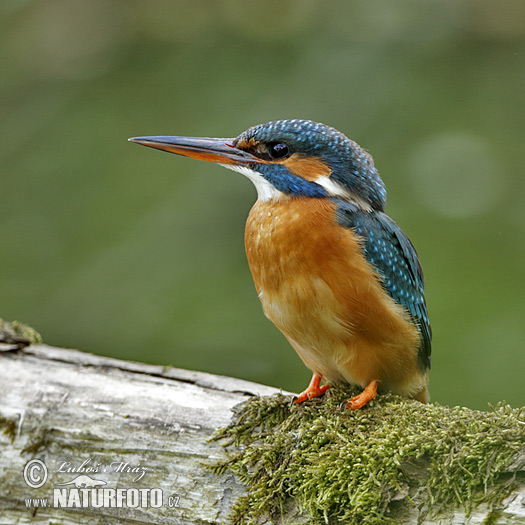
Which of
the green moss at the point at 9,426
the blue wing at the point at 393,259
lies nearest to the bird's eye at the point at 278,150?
the blue wing at the point at 393,259

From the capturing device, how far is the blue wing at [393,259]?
2.78m

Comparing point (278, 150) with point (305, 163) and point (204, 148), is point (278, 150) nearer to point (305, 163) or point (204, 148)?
point (305, 163)

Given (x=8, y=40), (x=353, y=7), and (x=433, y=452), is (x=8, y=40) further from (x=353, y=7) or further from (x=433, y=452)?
(x=433, y=452)

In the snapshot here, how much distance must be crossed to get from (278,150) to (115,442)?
4.61 ft

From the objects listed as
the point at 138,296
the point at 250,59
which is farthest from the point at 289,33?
the point at 138,296

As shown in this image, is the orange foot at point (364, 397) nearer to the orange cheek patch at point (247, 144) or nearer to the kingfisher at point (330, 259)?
the kingfisher at point (330, 259)

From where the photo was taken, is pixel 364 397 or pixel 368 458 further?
pixel 364 397

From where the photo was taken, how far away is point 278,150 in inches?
115

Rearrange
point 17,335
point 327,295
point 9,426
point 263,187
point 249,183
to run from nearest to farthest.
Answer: point 327,295 < point 9,426 < point 263,187 < point 17,335 < point 249,183

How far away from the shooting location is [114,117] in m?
5.26

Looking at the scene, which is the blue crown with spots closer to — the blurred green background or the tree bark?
the tree bark

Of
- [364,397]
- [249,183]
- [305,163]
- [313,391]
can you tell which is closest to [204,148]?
[305,163]

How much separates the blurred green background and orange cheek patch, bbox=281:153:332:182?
1.52m

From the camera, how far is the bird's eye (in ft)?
9.55
